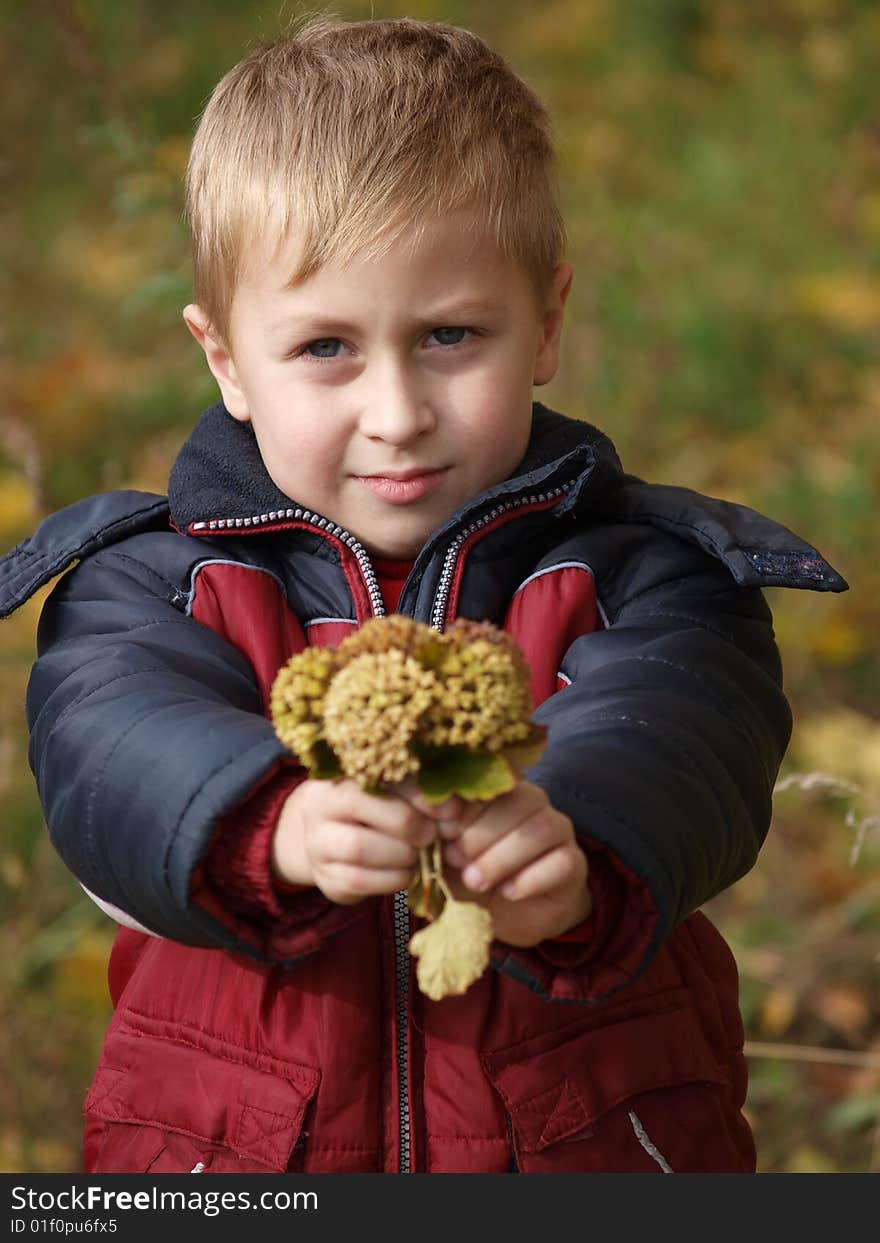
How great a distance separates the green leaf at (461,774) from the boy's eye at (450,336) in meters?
0.68

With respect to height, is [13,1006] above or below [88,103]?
below

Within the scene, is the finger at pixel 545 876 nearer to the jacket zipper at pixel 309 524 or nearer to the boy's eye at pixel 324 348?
the jacket zipper at pixel 309 524

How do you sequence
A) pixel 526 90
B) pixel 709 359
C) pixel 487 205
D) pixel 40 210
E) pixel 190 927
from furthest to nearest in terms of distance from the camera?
pixel 40 210 → pixel 709 359 → pixel 526 90 → pixel 487 205 → pixel 190 927

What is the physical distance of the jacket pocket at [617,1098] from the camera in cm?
174

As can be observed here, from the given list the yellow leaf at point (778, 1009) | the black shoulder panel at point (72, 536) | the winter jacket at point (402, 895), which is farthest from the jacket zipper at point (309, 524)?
the yellow leaf at point (778, 1009)

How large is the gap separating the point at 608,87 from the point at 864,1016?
4.52m

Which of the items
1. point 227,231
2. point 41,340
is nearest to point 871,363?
point 41,340

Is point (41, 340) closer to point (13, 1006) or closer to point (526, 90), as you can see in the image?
point (13, 1006)

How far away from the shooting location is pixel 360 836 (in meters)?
1.40

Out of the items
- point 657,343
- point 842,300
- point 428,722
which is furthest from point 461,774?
point 842,300

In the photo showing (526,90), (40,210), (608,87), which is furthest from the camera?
(608,87)

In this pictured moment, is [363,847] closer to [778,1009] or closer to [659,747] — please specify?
[659,747]

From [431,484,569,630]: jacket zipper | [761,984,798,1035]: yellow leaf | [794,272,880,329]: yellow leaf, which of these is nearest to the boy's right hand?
[431,484,569,630]: jacket zipper

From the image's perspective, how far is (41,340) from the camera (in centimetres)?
538
